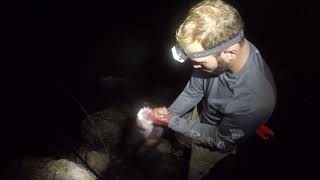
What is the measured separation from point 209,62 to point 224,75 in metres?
0.26

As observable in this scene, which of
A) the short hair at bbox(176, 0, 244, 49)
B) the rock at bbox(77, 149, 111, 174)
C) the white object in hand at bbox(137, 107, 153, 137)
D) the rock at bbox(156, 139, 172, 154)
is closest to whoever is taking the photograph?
the short hair at bbox(176, 0, 244, 49)

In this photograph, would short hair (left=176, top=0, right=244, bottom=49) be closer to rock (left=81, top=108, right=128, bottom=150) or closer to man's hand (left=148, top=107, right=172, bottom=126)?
man's hand (left=148, top=107, right=172, bottom=126)

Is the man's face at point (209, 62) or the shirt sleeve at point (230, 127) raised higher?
the man's face at point (209, 62)

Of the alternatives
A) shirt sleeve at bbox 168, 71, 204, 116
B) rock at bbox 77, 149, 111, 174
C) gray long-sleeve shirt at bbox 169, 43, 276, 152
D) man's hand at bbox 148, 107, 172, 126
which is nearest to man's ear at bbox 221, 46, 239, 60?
gray long-sleeve shirt at bbox 169, 43, 276, 152

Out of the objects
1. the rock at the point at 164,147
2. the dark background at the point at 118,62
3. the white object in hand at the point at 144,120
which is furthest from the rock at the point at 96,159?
the white object in hand at the point at 144,120

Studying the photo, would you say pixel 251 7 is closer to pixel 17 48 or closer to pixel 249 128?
pixel 249 128

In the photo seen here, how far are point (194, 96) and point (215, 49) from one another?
3.68 feet

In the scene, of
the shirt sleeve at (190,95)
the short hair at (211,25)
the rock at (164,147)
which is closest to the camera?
the short hair at (211,25)

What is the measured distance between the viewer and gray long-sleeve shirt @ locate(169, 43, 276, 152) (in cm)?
241

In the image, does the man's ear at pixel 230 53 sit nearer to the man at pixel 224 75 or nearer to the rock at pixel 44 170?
the man at pixel 224 75

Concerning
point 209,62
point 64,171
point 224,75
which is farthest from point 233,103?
point 64,171

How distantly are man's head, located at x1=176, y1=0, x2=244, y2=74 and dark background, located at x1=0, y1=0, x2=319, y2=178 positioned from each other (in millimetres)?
2834

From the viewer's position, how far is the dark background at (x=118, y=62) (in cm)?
473

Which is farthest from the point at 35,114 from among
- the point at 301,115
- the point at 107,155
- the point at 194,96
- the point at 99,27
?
the point at 301,115
